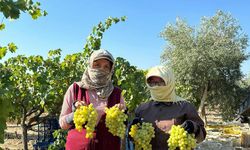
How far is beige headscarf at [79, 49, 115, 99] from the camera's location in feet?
10.5

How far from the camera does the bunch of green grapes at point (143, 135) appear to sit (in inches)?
112

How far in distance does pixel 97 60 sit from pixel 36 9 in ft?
3.56

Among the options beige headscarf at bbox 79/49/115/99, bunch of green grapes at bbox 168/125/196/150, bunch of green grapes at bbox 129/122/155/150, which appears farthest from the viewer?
beige headscarf at bbox 79/49/115/99

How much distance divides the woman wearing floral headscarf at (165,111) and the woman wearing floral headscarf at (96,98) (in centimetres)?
30

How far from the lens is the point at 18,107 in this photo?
9016 millimetres

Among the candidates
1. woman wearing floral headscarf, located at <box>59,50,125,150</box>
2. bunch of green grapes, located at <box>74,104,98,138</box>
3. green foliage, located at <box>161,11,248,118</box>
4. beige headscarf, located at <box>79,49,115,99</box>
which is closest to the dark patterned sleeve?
woman wearing floral headscarf, located at <box>59,50,125,150</box>

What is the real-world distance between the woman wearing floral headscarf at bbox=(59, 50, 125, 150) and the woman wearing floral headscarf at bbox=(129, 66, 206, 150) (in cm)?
30

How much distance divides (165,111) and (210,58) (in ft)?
64.7

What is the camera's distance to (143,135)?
2.83m

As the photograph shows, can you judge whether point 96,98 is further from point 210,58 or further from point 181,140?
point 210,58

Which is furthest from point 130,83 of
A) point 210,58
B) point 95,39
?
point 210,58

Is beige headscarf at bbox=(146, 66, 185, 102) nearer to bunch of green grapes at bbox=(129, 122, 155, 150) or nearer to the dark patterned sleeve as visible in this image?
the dark patterned sleeve

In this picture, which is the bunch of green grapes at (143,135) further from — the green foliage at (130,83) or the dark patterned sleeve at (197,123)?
the green foliage at (130,83)

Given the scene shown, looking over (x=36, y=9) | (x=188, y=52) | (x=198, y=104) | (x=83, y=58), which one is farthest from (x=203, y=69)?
(x=36, y=9)
